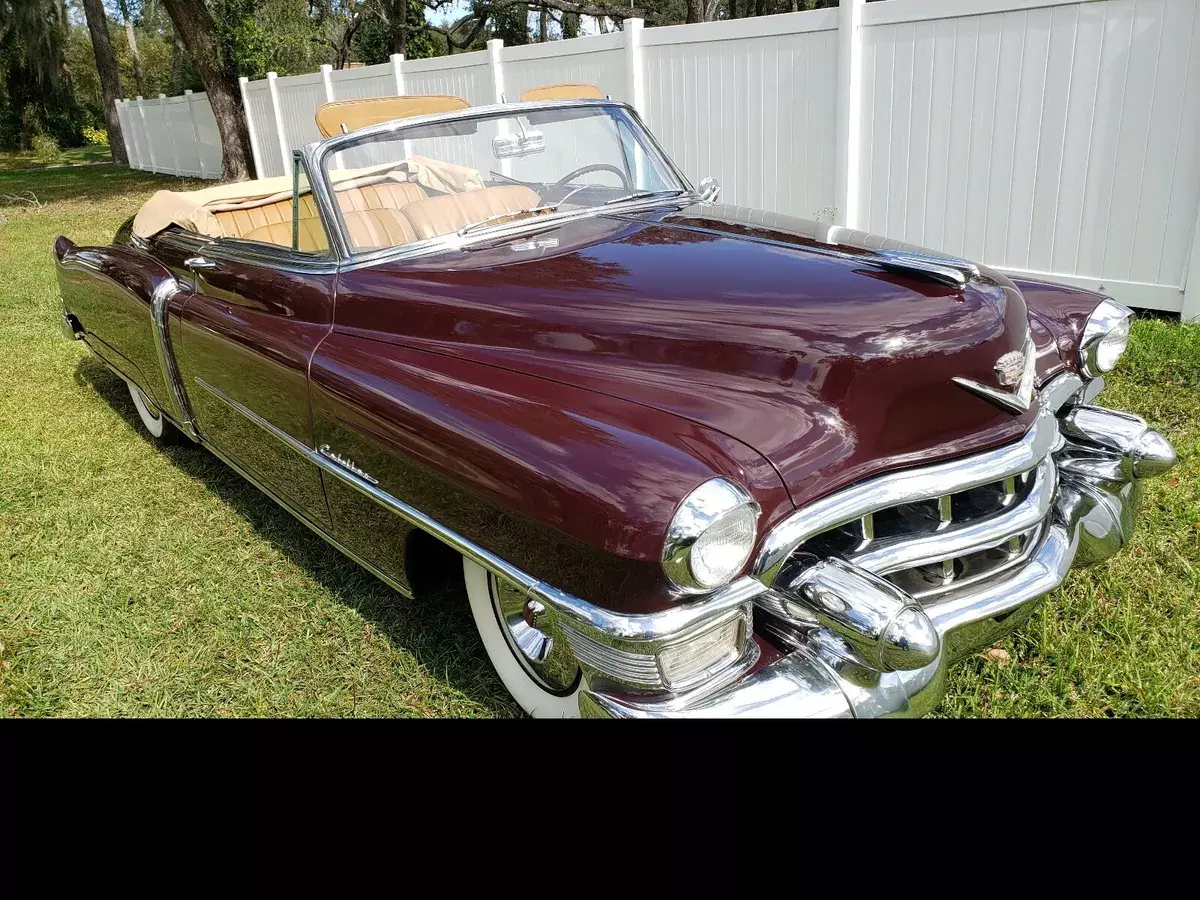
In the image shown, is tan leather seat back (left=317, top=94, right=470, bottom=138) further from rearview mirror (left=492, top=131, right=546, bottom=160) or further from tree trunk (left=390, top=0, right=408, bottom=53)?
tree trunk (left=390, top=0, right=408, bottom=53)

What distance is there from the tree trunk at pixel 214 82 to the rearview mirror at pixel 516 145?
551 inches

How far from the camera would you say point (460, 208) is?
3.14 metres

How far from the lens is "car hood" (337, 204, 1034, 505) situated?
2188 mm

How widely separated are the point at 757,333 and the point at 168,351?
261cm

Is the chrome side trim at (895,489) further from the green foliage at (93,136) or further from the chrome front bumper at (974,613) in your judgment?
the green foliage at (93,136)

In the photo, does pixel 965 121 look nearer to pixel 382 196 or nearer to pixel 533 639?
pixel 382 196

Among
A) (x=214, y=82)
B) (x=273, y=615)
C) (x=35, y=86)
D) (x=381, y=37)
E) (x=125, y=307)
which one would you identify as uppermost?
(x=381, y=37)

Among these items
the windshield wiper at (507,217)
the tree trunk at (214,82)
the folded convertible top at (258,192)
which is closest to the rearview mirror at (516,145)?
the folded convertible top at (258,192)

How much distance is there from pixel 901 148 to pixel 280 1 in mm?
21056

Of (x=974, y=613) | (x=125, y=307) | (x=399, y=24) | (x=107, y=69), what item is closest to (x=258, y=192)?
(x=125, y=307)

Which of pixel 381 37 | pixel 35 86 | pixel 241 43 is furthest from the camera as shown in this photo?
pixel 35 86

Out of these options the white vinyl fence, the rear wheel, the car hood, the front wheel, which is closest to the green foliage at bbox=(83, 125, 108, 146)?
the white vinyl fence

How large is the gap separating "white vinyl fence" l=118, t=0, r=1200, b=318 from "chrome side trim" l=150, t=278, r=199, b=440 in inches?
182
